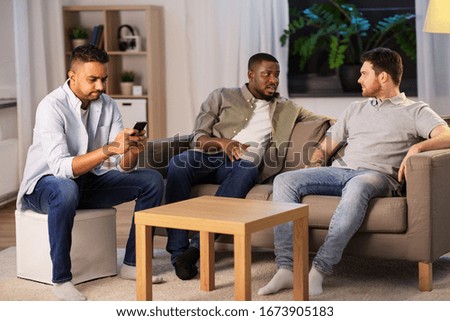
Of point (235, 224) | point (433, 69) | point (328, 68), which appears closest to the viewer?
point (235, 224)

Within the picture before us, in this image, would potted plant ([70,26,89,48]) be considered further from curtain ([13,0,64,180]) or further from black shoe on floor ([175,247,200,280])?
black shoe on floor ([175,247,200,280])

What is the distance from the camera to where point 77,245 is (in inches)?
150

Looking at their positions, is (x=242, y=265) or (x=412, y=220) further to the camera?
(x=412, y=220)

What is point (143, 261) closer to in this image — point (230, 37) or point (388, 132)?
point (388, 132)

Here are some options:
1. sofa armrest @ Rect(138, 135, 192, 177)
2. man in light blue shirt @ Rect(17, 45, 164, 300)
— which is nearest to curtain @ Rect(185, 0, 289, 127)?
sofa armrest @ Rect(138, 135, 192, 177)

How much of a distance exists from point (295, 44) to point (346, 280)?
274cm

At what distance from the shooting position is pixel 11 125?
6.00 meters

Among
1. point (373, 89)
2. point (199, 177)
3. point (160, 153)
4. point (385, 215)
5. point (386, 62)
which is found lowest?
point (385, 215)

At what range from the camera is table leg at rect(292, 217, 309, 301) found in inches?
135

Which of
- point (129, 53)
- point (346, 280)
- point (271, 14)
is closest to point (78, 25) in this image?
point (129, 53)

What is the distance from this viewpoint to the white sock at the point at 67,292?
11.8ft

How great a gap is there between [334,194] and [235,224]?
94 cm

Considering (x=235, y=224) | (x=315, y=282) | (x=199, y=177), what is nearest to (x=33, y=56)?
(x=199, y=177)

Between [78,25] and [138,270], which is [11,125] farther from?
[138,270]
